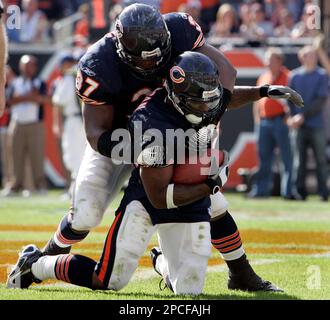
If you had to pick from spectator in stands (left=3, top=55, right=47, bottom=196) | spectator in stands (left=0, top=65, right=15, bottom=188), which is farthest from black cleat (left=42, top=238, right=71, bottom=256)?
spectator in stands (left=0, top=65, right=15, bottom=188)

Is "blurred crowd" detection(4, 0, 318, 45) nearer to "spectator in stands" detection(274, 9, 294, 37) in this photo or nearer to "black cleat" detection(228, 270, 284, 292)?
"spectator in stands" detection(274, 9, 294, 37)

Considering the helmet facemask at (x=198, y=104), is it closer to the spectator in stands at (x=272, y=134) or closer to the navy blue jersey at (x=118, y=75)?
the navy blue jersey at (x=118, y=75)

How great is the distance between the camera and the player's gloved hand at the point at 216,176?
432 centimetres

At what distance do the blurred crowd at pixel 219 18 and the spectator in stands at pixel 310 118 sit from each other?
1120 millimetres

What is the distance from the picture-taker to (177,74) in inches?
171

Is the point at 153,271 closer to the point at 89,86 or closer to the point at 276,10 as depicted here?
the point at 89,86

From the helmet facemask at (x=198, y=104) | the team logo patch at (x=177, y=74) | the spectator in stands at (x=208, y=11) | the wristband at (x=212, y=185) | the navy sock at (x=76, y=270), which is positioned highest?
the team logo patch at (x=177, y=74)

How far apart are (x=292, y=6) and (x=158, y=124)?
354 inches

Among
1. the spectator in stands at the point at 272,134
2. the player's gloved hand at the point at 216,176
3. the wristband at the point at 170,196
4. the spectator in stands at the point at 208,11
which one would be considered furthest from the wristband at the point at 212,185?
the spectator in stands at the point at 208,11

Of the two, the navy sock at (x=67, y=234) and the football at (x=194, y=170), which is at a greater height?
the football at (x=194, y=170)

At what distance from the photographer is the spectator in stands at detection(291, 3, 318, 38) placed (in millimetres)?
11098

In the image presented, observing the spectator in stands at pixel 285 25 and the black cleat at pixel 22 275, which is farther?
the spectator in stands at pixel 285 25

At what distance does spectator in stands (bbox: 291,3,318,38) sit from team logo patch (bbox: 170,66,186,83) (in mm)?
6880

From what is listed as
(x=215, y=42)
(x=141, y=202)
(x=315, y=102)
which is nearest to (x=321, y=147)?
(x=315, y=102)
